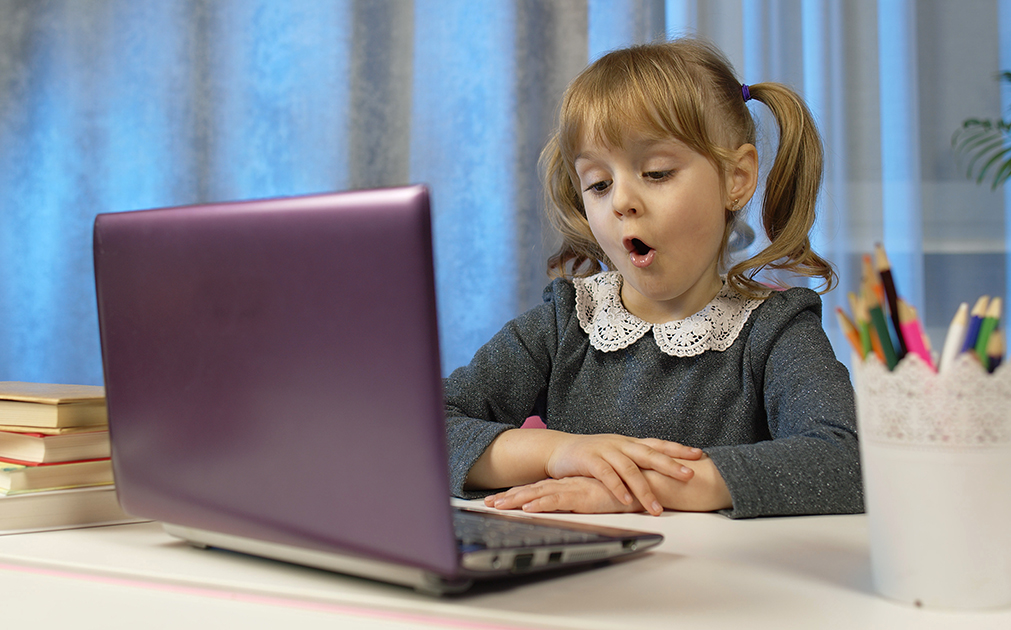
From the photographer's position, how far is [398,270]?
367 mm

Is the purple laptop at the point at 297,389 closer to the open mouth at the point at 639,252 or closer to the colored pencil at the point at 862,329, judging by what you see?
the colored pencil at the point at 862,329

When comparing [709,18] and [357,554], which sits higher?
[709,18]

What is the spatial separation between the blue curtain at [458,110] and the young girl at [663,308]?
→ 2.89ft

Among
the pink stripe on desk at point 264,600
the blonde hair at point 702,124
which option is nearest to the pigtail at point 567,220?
the blonde hair at point 702,124

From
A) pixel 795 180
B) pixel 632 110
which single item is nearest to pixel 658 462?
pixel 632 110

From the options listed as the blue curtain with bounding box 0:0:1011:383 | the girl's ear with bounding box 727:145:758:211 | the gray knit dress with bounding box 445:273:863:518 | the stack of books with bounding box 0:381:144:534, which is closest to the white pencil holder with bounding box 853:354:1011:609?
the gray knit dress with bounding box 445:273:863:518

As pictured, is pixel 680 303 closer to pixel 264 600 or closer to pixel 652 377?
pixel 652 377

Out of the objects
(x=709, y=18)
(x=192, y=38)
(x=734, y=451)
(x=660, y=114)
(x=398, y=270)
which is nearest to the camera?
(x=398, y=270)

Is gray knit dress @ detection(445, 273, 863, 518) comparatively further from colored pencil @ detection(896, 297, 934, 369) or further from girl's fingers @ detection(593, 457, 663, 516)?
colored pencil @ detection(896, 297, 934, 369)

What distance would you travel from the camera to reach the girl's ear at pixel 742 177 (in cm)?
102

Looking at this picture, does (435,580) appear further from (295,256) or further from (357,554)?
(295,256)

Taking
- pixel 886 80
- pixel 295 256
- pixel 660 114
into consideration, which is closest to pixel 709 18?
pixel 886 80

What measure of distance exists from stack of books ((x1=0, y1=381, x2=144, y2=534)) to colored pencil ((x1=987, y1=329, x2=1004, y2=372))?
57cm

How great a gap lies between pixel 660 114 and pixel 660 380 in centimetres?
31
